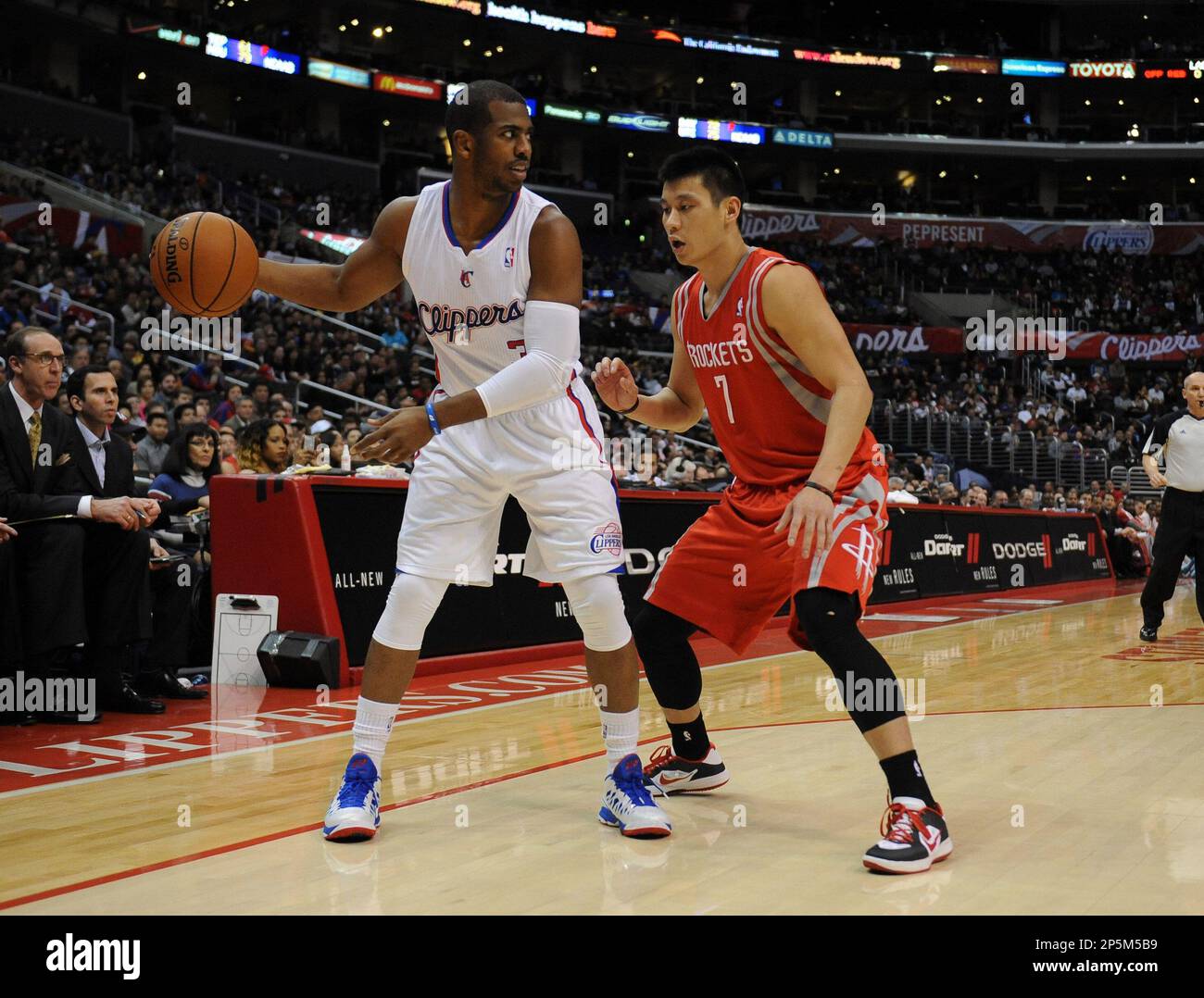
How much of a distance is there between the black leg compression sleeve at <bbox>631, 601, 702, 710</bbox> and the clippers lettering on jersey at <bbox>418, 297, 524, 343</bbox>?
3.29ft

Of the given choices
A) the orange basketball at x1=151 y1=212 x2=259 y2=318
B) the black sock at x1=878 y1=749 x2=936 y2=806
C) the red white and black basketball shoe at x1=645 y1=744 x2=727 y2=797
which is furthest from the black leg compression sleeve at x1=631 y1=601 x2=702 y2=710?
the orange basketball at x1=151 y1=212 x2=259 y2=318

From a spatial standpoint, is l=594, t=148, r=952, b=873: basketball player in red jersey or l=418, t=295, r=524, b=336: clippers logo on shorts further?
l=418, t=295, r=524, b=336: clippers logo on shorts

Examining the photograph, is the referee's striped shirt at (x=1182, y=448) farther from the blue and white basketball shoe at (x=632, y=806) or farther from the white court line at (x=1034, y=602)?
the blue and white basketball shoe at (x=632, y=806)

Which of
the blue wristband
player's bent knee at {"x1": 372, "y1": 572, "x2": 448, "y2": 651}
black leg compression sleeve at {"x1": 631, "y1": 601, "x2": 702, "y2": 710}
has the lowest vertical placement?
black leg compression sleeve at {"x1": 631, "y1": 601, "x2": 702, "y2": 710}

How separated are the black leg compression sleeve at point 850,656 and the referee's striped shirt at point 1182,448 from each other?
241 inches

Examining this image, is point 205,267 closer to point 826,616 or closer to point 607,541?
point 607,541

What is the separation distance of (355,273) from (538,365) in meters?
0.72

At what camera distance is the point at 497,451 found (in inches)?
136

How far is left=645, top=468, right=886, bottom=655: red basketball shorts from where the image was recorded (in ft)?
11.2

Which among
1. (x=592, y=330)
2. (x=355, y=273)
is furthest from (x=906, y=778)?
(x=592, y=330)

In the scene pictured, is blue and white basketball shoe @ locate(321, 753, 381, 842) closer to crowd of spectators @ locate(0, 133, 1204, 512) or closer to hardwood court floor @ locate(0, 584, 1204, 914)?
hardwood court floor @ locate(0, 584, 1204, 914)

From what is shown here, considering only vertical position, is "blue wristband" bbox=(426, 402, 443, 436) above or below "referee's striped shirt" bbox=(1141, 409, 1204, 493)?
above

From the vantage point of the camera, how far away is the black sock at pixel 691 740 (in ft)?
12.9
